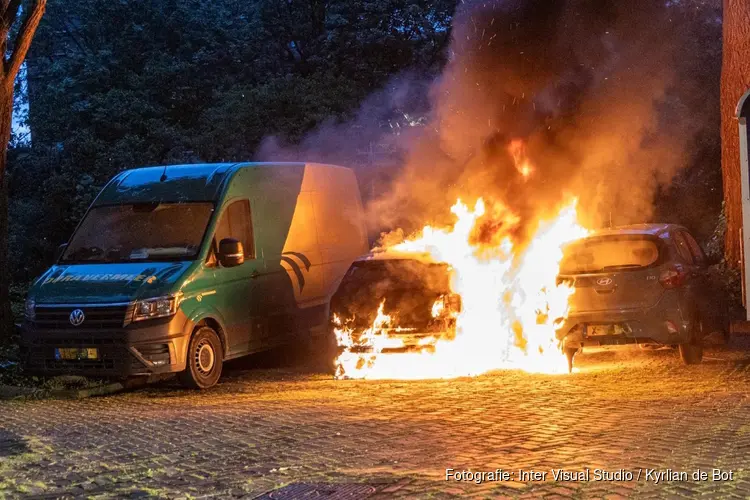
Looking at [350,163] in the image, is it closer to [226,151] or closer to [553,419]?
[226,151]

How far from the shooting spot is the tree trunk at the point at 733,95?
55.0 feet

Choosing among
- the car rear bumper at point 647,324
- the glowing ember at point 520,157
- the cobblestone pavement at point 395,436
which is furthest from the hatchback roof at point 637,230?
the glowing ember at point 520,157

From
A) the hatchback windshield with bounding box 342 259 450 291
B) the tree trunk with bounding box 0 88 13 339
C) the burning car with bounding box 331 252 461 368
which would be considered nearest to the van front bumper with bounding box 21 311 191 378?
the burning car with bounding box 331 252 461 368

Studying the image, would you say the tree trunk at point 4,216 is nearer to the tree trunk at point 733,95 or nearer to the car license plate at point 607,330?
the car license plate at point 607,330

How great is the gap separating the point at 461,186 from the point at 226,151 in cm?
1421

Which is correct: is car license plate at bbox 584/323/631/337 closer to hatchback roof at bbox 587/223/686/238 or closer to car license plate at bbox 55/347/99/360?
hatchback roof at bbox 587/223/686/238

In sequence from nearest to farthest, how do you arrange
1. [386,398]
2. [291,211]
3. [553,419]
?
[553,419]
[386,398]
[291,211]

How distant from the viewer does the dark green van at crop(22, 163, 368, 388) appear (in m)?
12.0

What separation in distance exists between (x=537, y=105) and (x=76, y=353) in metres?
8.63

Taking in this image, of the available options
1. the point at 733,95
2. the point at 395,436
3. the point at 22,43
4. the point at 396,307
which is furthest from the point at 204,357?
the point at 733,95

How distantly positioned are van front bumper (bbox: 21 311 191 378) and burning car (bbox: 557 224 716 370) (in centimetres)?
443

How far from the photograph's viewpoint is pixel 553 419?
900cm

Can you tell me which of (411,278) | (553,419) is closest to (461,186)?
(411,278)

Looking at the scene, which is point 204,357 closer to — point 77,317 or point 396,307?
point 77,317
